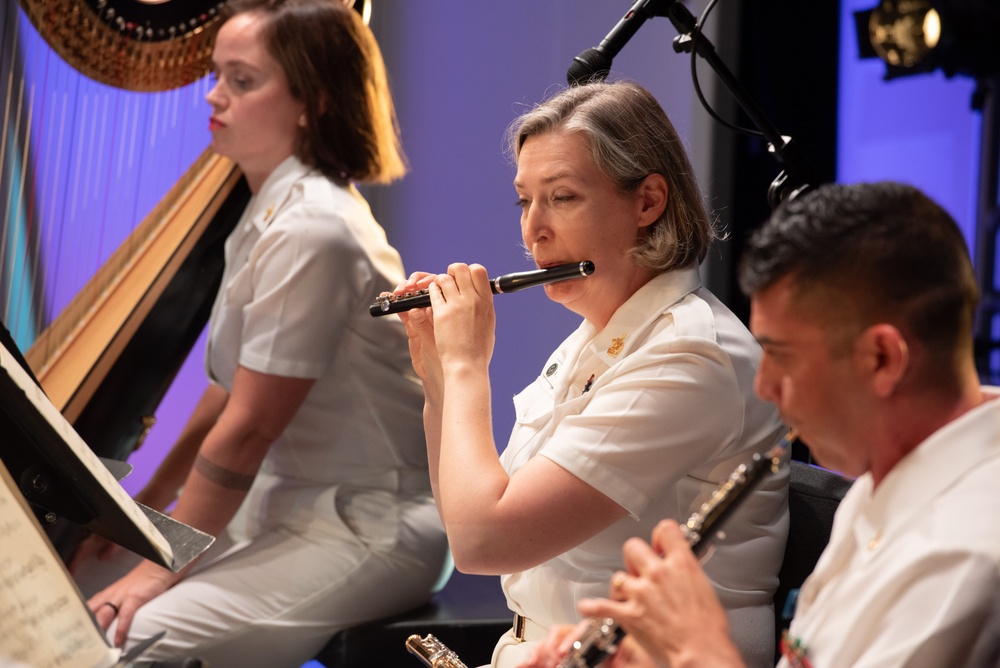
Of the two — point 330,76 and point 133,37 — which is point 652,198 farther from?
point 133,37

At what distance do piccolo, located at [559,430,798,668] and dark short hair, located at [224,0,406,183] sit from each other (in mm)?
1461

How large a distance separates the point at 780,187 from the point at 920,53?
1.63 meters

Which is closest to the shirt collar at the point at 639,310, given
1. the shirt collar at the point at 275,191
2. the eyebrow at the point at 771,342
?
the eyebrow at the point at 771,342

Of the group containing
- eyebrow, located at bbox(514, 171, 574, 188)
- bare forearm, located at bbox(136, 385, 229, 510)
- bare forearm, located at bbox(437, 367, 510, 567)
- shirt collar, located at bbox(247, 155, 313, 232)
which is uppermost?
eyebrow, located at bbox(514, 171, 574, 188)

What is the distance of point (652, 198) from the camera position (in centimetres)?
153

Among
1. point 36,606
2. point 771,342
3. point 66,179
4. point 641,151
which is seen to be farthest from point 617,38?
point 66,179

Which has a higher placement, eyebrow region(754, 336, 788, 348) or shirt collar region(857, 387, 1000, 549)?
eyebrow region(754, 336, 788, 348)

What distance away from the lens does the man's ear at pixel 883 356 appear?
0.86 meters

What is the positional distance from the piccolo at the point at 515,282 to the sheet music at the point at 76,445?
520 millimetres

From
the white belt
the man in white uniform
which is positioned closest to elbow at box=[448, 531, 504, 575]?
the white belt

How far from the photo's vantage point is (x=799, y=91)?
9.91 ft

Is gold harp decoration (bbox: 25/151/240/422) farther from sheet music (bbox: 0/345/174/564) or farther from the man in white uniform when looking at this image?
the man in white uniform

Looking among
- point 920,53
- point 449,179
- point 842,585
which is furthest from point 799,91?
point 842,585

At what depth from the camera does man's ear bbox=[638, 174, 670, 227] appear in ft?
4.99
